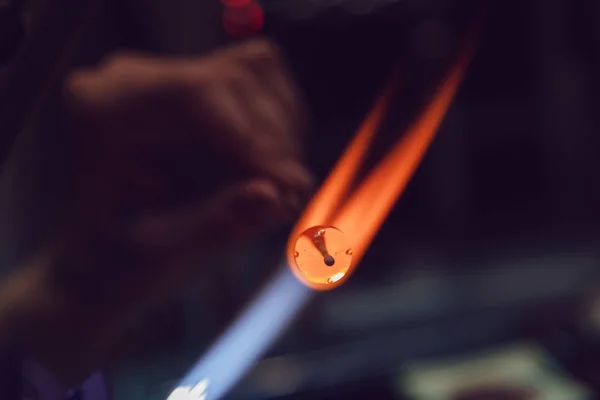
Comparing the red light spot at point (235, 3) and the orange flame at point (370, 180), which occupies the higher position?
the red light spot at point (235, 3)

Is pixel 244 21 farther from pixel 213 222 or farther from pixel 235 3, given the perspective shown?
pixel 213 222

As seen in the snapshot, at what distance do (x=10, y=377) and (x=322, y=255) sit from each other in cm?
18

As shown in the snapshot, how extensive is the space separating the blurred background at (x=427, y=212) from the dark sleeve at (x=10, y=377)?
59 mm

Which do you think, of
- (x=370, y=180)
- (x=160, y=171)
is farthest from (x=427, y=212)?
(x=160, y=171)

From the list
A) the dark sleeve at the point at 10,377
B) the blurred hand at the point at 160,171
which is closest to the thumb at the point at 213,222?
the blurred hand at the point at 160,171

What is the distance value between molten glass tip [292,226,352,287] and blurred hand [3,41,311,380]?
1.9 inches

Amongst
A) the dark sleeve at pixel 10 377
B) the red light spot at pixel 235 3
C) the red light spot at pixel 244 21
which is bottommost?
the dark sleeve at pixel 10 377

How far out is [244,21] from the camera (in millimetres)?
428

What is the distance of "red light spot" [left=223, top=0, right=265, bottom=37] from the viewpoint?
426 mm

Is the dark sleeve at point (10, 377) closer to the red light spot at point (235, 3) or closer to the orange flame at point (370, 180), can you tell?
the orange flame at point (370, 180)

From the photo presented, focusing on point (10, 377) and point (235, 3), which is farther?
point (235, 3)

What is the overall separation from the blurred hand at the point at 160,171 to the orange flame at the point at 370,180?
0.03 metres

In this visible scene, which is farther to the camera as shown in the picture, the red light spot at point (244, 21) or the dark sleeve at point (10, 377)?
the red light spot at point (244, 21)

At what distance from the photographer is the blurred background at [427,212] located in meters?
0.41
